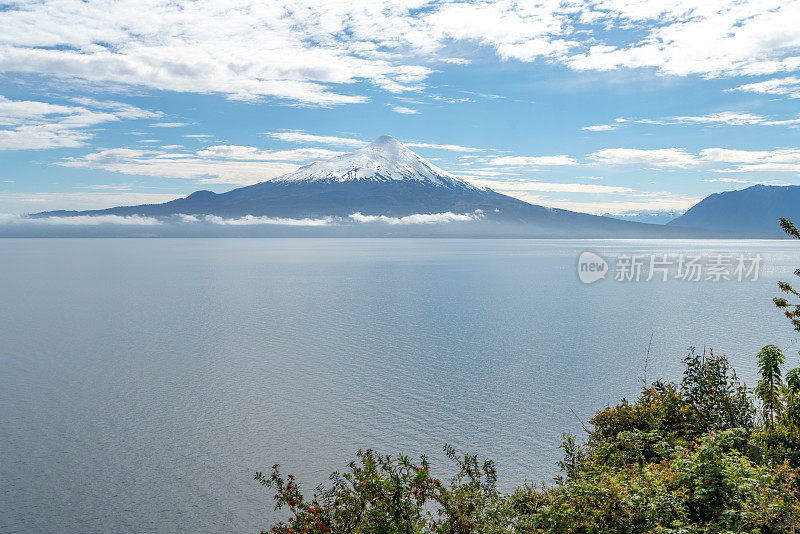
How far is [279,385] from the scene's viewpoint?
3522 centimetres

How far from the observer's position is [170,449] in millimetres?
24766

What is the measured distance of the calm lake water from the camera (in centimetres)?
2142

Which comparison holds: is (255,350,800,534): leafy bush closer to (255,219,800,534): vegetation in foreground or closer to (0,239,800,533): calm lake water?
(255,219,800,534): vegetation in foreground

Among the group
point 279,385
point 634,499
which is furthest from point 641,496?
point 279,385

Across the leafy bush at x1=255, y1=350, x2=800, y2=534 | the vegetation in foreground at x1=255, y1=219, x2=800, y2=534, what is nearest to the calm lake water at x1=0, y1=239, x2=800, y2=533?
the vegetation in foreground at x1=255, y1=219, x2=800, y2=534

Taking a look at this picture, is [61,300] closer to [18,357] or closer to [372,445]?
[18,357]

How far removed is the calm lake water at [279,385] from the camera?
2142cm

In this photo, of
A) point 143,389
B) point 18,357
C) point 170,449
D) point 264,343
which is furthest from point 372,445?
point 18,357

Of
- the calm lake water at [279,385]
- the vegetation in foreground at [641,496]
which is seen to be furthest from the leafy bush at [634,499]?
the calm lake water at [279,385]

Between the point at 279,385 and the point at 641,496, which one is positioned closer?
the point at 641,496

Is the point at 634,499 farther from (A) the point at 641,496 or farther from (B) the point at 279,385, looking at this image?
(B) the point at 279,385

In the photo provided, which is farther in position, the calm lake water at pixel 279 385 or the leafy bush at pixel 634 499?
the calm lake water at pixel 279 385

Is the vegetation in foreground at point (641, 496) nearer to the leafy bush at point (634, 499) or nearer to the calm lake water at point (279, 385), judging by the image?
the leafy bush at point (634, 499)

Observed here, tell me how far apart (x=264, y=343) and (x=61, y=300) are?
47.8m
